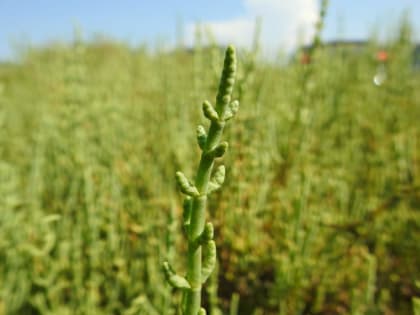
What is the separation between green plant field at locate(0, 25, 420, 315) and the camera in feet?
3.28

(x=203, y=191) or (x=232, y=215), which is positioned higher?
(x=203, y=191)

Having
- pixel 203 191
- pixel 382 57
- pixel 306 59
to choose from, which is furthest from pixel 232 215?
pixel 382 57

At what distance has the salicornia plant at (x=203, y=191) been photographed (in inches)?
12.0

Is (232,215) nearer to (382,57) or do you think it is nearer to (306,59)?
(306,59)

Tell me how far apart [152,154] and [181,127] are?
0.99 ft

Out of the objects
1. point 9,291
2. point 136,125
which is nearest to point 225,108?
point 9,291

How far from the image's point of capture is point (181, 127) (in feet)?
4.32

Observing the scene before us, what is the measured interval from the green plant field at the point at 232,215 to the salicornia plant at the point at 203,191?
409mm

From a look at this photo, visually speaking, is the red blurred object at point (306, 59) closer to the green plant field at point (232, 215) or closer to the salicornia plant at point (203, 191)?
the green plant field at point (232, 215)

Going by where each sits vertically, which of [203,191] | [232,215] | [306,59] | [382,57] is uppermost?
[382,57]

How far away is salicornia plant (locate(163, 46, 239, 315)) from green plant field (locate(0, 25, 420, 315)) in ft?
1.34

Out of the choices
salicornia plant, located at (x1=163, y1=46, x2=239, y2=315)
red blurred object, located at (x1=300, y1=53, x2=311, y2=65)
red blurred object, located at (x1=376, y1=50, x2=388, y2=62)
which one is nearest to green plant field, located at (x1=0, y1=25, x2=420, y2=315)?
red blurred object, located at (x1=300, y1=53, x2=311, y2=65)

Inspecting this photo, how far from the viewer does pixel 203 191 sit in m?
0.33

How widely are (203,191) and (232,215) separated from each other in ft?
2.38
